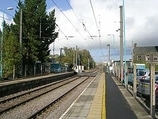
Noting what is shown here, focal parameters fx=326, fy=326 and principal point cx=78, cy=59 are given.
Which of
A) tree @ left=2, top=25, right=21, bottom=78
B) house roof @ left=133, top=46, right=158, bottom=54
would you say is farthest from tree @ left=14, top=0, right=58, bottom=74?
house roof @ left=133, top=46, right=158, bottom=54

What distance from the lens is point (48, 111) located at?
14.9 metres

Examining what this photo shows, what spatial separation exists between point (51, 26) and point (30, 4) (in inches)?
258

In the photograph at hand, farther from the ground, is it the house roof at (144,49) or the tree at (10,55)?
the house roof at (144,49)

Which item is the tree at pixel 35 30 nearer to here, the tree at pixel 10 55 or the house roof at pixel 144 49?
the tree at pixel 10 55

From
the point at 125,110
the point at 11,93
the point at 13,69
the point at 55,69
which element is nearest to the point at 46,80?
the point at 13,69

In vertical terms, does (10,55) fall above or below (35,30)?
below

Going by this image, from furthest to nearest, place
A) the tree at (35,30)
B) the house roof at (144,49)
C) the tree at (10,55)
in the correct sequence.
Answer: the house roof at (144,49), the tree at (35,30), the tree at (10,55)

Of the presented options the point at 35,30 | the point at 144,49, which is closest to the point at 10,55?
the point at 35,30

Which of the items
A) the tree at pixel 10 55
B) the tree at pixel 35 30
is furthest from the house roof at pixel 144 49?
the tree at pixel 10 55

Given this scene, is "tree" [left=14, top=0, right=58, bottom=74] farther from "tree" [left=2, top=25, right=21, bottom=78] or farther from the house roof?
the house roof

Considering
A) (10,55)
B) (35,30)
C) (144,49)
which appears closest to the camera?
(10,55)

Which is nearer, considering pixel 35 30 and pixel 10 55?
pixel 10 55

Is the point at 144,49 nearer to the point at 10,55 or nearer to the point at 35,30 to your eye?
the point at 35,30

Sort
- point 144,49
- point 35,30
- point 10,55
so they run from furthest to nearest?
point 144,49 → point 35,30 → point 10,55
